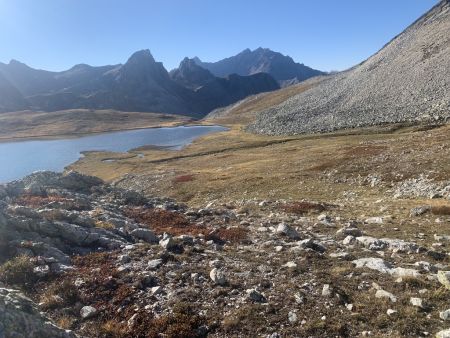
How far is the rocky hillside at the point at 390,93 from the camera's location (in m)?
98.1

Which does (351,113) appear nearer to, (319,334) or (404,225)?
(404,225)

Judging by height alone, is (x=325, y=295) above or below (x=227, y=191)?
above

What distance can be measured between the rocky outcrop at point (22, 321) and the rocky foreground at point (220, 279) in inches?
1.2

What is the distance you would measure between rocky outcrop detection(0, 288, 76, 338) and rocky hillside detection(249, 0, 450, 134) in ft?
291

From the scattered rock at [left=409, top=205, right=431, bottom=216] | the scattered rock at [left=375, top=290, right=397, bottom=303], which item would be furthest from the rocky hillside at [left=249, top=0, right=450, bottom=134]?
the scattered rock at [left=375, top=290, right=397, bottom=303]

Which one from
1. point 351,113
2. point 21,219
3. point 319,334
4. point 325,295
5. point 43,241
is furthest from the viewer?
point 351,113

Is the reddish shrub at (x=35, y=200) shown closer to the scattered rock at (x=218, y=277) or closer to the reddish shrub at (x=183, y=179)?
the scattered rock at (x=218, y=277)

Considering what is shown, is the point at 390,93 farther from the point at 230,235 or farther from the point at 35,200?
the point at 35,200

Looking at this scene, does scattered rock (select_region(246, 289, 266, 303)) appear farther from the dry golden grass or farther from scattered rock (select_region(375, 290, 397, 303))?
the dry golden grass

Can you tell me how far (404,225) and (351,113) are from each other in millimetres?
95657

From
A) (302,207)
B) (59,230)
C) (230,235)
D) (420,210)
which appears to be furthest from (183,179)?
(59,230)

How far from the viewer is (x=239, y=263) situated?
18141mm

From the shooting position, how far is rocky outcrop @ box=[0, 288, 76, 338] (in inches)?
433

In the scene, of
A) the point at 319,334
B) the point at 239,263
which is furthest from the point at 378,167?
the point at 319,334
